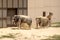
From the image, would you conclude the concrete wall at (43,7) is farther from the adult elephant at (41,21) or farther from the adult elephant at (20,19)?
the adult elephant at (20,19)

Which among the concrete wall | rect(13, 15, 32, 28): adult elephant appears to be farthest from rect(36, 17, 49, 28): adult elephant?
the concrete wall

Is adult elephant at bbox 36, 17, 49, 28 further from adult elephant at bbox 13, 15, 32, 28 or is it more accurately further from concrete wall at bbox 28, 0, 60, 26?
concrete wall at bbox 28, 0, 60, 26

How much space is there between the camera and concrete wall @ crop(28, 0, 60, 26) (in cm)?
1356

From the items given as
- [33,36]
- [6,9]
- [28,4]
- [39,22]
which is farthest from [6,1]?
[33,36]

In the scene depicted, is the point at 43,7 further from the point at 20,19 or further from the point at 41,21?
the point at 20,19

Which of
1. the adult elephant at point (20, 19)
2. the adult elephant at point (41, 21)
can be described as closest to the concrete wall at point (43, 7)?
the adult elephant at point (41, 21)

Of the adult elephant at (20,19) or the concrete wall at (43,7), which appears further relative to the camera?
the concrete wall at (43,7)

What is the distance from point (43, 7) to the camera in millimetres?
13891

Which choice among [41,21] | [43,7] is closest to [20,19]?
[41,21]

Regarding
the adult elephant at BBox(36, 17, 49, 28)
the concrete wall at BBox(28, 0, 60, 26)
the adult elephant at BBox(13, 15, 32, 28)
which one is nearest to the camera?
the adult elephant at BBox(13, 15, 32, 28)

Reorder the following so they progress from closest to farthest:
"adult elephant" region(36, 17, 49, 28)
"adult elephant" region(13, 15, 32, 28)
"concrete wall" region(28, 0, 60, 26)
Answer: "adult elephant" region(13, 15, 32, 28) → "adult elephant" region(36, 17, 49, 28) → "concrete wall" region(28, 0, 60, 26)

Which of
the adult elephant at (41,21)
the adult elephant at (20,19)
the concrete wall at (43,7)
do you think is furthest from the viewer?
the concrete wall at (43,7)

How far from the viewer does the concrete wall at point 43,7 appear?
1356 cm

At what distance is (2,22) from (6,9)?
2.54ft
